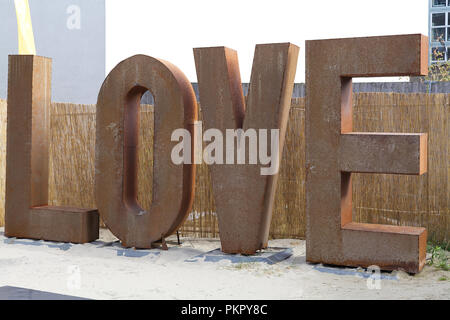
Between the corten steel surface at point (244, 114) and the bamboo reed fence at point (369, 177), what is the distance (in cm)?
101

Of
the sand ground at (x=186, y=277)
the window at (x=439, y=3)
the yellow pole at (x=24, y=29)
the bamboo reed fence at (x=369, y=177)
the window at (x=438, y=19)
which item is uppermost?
the window at (x=439, y=3)

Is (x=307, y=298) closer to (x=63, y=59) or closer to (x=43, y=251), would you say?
(x=43, y=251)

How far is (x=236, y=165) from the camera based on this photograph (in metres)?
6.05

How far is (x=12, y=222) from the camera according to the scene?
7.18 m

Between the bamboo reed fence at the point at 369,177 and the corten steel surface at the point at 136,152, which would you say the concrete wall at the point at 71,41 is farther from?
the corten steel surface at the point at 136,152

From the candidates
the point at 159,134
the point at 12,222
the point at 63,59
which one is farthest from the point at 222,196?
the point at 63,59

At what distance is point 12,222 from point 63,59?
30.1ft

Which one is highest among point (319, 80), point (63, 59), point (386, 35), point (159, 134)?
point (63, 59)

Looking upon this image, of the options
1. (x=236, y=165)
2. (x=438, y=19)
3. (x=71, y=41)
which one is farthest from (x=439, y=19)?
(x=236, y=165)

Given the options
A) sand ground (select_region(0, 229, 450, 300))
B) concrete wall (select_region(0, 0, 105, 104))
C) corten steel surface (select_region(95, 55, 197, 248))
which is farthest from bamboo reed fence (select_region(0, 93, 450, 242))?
concrete wall (select_region(0, 0, 105, 104))

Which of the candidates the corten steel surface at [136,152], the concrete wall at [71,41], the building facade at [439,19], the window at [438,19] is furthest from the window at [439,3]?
the corten steel surface at [136,152]

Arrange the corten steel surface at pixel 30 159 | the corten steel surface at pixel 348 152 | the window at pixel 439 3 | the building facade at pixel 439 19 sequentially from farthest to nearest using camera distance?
the window at pixel 439 3
the building facade at pixel 439 19
the corten steel surface at pixel 30 159
the corten steel surface at pixel 348 152

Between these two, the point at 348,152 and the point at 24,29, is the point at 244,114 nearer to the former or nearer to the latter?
the point at 348,152

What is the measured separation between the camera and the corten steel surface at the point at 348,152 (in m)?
5.33
